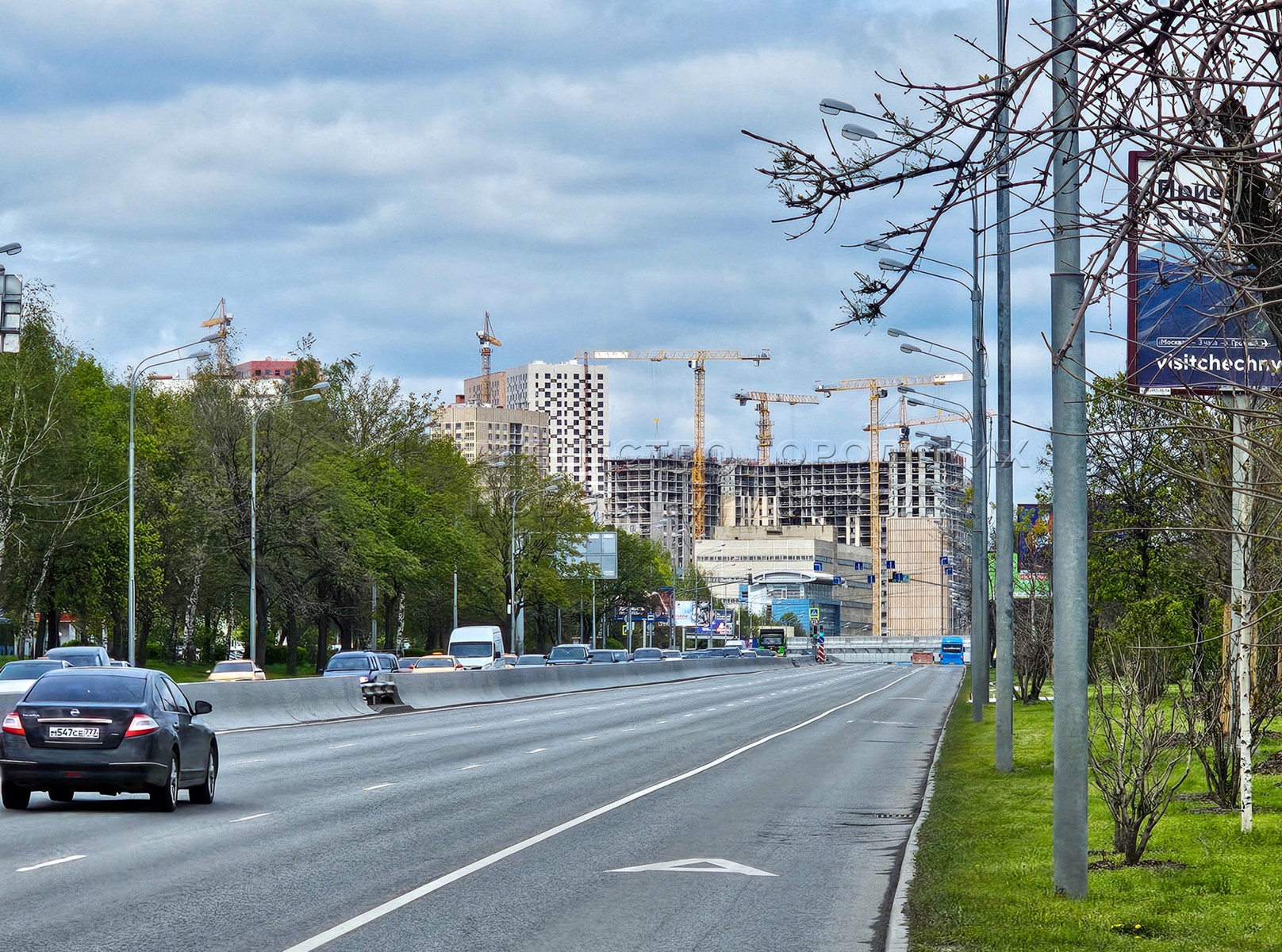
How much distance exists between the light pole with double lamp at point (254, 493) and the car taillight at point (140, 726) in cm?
4007

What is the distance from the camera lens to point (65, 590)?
2817 inches

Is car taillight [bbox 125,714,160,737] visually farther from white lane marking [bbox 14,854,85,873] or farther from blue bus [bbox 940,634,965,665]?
blue bus [bbox 940,634,965,665]

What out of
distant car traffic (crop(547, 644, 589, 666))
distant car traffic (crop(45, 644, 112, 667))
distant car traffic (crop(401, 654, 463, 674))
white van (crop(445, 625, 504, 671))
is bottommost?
distant car traffic (crop(547, 644, 589, 666))

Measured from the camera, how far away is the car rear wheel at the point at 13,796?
62.7 ft

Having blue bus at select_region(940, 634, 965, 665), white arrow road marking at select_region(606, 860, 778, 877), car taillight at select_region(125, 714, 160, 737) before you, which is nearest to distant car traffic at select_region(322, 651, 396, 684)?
car taillight at select_region(125, 714, 160, 737)

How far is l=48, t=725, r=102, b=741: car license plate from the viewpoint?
18.6 metres

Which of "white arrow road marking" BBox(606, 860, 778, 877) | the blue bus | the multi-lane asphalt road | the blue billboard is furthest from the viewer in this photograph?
the blue bus

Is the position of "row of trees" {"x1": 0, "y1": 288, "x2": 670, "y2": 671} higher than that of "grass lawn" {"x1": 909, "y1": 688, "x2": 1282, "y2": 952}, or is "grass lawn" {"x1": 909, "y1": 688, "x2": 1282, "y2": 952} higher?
"row of trees" {"x1": 0, "y1": 288, "x2": 670, "y2": 671}

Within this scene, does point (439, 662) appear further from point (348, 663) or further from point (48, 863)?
point (48, 863)

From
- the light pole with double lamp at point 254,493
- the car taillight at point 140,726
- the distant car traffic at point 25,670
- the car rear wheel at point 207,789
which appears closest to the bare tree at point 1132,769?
the car taillight at point 140,726

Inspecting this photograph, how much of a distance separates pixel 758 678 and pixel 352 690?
50431mm

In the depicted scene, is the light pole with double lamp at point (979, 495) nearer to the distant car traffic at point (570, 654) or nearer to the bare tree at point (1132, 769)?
the bare tree at point (1132, 769)

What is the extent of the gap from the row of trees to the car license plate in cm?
Result: 4669

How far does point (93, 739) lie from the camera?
18.7 metres
